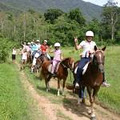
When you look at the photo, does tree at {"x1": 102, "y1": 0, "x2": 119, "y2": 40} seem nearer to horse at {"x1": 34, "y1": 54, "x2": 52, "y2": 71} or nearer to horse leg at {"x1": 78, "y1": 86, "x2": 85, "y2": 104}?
horse at {"x1": 34, "y1": 54, "x2": 52, "y2": 71}

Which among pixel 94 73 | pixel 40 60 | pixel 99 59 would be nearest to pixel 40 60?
pixel 40 60

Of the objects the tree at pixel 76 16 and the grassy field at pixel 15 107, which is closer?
the grassy field at pixel 15 107

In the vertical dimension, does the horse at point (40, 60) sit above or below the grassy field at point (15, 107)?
above

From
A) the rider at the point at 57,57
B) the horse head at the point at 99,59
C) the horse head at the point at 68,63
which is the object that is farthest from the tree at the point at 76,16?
the horse head at the point at 99,59

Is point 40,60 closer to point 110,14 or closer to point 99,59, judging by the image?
point 99,59

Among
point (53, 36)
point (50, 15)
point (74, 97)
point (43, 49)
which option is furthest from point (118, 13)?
point (74, 97)

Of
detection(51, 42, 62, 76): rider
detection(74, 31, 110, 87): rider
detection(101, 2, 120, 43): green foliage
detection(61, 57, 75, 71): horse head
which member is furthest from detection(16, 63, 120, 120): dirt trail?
detection(101, 2, 120, 43): green foliage

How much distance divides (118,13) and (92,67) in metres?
71.5

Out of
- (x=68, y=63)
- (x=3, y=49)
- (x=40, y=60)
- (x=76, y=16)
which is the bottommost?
(x=40, y=60)

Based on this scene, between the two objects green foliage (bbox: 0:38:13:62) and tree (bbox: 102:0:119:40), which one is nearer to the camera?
green foliage (bbox: 0:38:13:62)

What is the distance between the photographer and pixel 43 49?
64.2 feet

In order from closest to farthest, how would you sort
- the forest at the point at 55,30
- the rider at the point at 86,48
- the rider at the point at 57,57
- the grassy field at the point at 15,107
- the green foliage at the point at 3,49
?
the grassy field at the point at 15,107 < the rider at the point at 86,48 < the rider at the point at 57,57 < the green foliage at the point at 3,49 < the forest at the point at 55,30

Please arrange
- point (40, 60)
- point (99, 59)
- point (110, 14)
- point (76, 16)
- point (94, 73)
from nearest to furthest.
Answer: point (99, 59), point (94, 73), point (40, 60), point (76, 16), point (110, 14)

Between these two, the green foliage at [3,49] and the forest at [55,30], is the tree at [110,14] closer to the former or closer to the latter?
the forest at [55,30]
